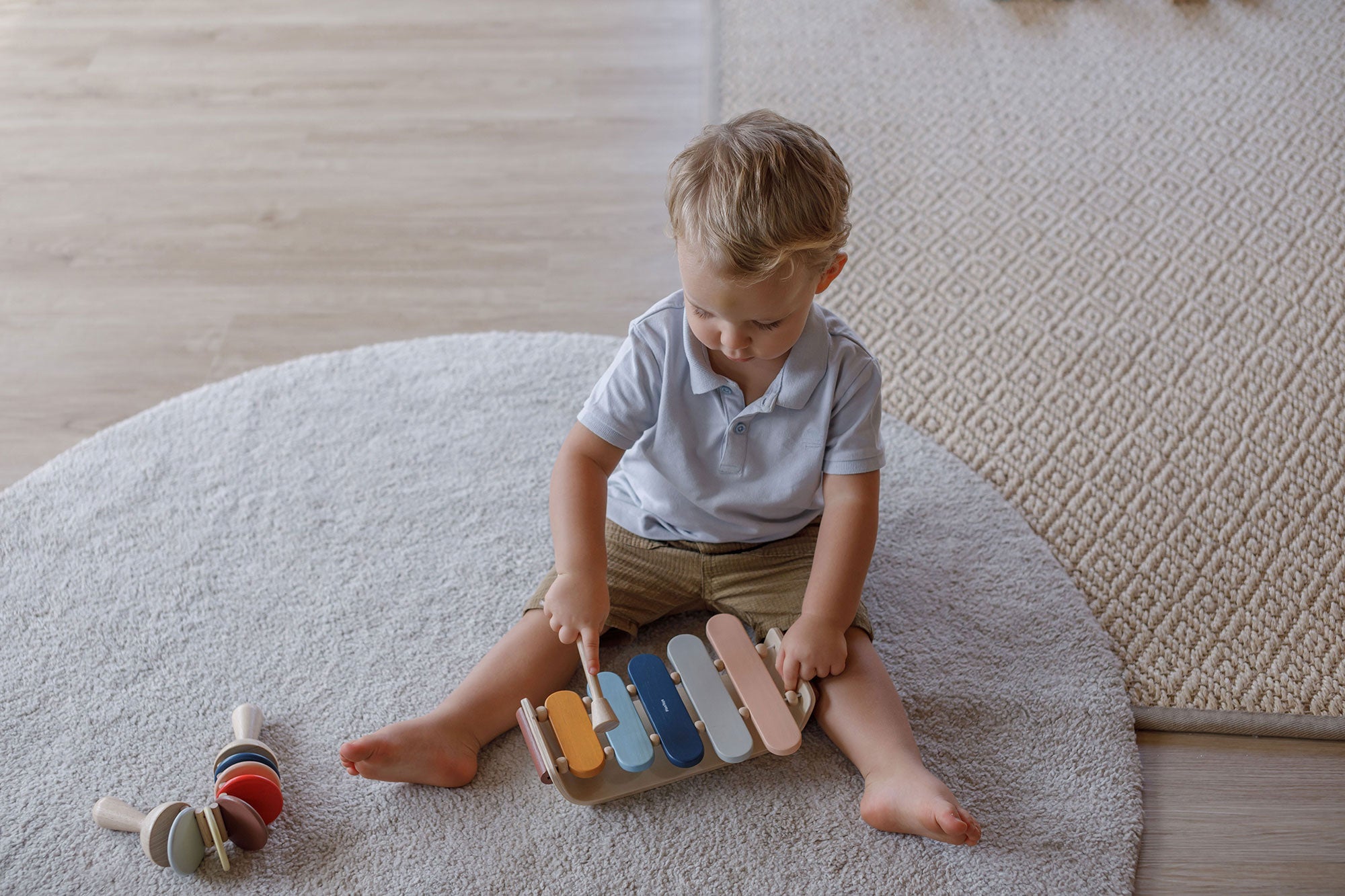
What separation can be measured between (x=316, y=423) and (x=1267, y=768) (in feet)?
3.14

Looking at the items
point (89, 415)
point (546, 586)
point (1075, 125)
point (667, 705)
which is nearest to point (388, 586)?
point (546, 586)

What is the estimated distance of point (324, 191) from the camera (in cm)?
147

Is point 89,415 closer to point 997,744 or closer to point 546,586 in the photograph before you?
point 546,586

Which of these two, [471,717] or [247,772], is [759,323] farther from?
[247,772]

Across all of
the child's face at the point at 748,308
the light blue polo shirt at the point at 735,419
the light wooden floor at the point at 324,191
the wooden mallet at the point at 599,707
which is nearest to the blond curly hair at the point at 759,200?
the child's face at the point at 748,308

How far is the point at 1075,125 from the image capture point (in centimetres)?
150

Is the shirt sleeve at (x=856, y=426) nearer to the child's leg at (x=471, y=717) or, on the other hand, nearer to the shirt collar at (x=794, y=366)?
the shirt collar at (x=794, y=366)

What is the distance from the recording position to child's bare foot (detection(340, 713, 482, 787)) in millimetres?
787

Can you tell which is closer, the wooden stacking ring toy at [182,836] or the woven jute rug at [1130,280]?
the wooden stacking ring toy at [182,836]

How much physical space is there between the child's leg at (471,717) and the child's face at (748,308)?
30cm

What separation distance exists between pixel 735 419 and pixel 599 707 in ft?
0.81

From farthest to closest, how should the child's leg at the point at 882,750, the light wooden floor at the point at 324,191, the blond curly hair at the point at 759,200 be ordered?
the light wooden floor at the point at 324,191 < the child's leg at the point at 882,750 < the blond curly hair at the point at 759,200

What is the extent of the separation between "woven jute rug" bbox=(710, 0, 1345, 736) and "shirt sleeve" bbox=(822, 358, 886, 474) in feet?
1.02

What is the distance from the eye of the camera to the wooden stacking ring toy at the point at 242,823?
0.78m
